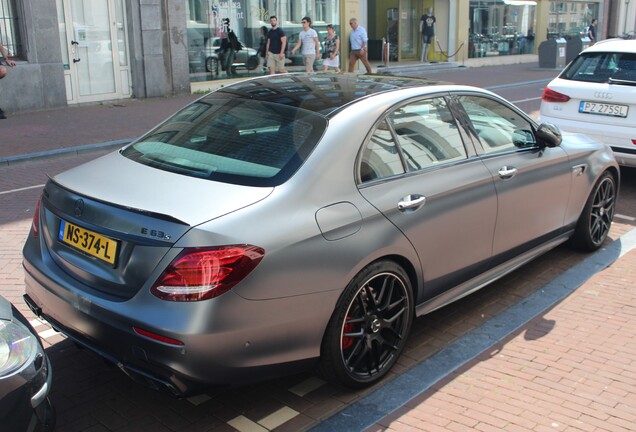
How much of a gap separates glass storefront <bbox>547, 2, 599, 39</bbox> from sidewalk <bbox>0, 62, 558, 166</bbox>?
20066 mm

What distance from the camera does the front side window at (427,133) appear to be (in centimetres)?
413

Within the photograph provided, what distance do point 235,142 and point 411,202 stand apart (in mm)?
1037

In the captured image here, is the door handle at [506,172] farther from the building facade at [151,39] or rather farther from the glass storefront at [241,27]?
the glass storefront at [241,27]

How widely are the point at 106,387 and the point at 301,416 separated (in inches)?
43.6

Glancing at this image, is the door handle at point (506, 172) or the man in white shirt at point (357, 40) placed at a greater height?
the man in white shirt at point (357, 40)

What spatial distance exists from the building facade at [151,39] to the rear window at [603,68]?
35.5ft

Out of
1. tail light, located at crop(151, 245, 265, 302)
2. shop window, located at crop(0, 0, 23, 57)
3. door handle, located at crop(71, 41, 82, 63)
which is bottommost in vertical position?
tail light, located at crop(151, 245, 265, 302)

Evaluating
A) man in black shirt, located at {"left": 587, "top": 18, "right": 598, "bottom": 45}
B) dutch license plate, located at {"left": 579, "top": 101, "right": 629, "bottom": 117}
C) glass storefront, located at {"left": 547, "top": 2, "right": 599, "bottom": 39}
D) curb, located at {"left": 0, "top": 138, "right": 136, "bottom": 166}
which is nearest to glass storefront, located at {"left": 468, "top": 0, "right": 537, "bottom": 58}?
glass storefront, located at {"left": 547, "top": 2, "right": 599, "bottom": 39}

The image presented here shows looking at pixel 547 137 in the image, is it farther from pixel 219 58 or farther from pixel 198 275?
pixel 219 58

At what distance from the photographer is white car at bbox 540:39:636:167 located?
770 centimetres

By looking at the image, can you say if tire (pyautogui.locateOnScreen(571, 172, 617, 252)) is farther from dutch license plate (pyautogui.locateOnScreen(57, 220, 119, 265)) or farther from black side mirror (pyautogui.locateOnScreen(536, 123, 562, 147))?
dutch license plate (pyautogui.locateOnScreen(57, 220, 119, 265))

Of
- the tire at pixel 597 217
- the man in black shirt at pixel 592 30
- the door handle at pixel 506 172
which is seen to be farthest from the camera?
the man in black shirt at pixel 592 30

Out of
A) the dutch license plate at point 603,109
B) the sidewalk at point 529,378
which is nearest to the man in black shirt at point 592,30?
the dutch license plate at point 603,109

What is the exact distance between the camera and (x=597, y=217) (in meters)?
5.96
